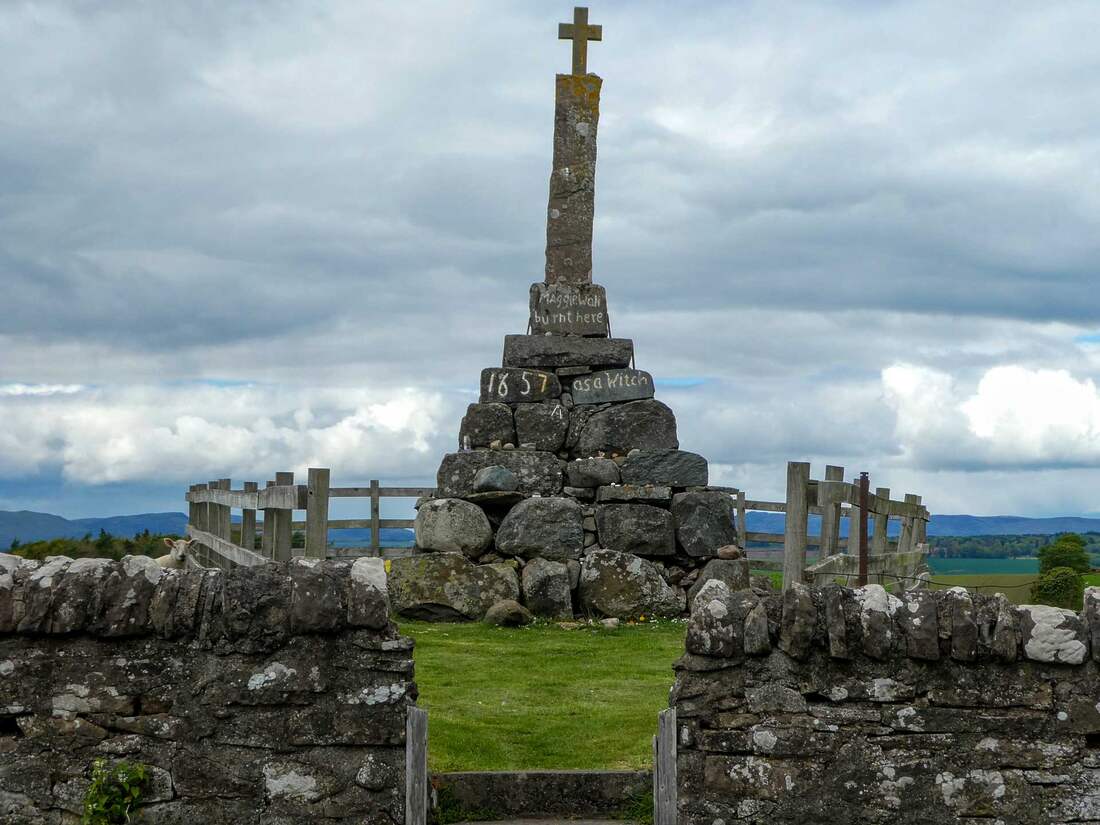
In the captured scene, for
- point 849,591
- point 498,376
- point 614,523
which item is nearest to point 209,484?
point 498,376

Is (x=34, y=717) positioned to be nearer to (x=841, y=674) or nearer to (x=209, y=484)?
(x=841, y=674)

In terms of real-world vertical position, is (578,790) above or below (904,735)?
below

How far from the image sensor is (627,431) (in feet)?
52.9

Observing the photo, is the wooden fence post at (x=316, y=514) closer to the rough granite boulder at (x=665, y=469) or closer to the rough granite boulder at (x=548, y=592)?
the rough granite boulder at (x=548, y=592)

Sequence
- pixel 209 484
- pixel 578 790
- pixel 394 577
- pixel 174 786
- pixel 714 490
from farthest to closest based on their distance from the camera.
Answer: pixel 209 484 → pixel 714 490 → pixel 394 577 → pixel 578 790 → pixel 174 786

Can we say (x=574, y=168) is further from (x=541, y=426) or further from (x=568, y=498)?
(x=568, y=498)

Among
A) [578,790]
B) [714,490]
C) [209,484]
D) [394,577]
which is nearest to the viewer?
[578,790]

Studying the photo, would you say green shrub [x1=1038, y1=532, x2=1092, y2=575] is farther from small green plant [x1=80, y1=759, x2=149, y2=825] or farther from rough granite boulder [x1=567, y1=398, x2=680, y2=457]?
small green plant [x1=80, y1=759, x2=149, y2=825]

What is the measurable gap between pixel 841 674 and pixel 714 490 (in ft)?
33.3

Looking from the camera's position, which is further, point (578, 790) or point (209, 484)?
point (209, 484)

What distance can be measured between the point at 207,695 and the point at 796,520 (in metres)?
6.08

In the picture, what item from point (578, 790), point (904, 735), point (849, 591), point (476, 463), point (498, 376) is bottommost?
point (578, 790)

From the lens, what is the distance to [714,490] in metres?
16.1

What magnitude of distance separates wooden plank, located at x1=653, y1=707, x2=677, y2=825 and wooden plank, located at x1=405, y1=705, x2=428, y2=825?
1183 mm
